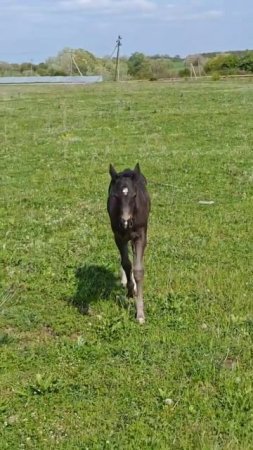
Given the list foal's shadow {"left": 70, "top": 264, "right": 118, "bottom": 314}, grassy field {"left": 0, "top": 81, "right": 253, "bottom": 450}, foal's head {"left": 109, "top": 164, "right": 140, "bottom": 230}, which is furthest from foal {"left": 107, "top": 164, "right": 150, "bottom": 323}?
foal's shadow {"left": 70, "top": 264, "right": 118, "bottom": 314}

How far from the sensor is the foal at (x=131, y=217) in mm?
5664

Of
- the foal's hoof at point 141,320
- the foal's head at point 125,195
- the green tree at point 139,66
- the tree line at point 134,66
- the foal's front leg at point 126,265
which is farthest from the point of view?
the green tree at point 139,66

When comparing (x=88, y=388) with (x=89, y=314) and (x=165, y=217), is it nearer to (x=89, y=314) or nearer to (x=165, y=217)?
(x=89, y=314)

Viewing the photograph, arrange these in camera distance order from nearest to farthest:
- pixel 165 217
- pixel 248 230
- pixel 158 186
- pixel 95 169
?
pixel 248 230, pixel 165 217, pixel 158 186, pixel 95 169

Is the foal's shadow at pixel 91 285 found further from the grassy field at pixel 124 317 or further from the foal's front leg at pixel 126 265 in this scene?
the foal's front leg at pixel 126 265

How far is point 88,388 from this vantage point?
522 centimetres

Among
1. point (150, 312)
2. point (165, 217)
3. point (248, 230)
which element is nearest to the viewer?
point (150, 312)

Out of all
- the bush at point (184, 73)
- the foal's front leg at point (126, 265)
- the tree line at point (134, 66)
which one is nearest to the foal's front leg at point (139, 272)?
the foal's front leg at point (126, 265)

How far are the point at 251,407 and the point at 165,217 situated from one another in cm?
576

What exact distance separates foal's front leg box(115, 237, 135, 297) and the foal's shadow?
1.12 feet

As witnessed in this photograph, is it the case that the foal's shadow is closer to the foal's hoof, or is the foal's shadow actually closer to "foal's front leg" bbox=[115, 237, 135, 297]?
"foal's front leg" bbox=[115, 237, 135, 297]

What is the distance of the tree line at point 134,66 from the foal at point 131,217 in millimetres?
67984

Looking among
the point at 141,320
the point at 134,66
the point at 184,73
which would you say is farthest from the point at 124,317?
the point at 134,66

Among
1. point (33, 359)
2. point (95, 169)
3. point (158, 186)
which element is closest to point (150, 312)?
point (33, 359)
